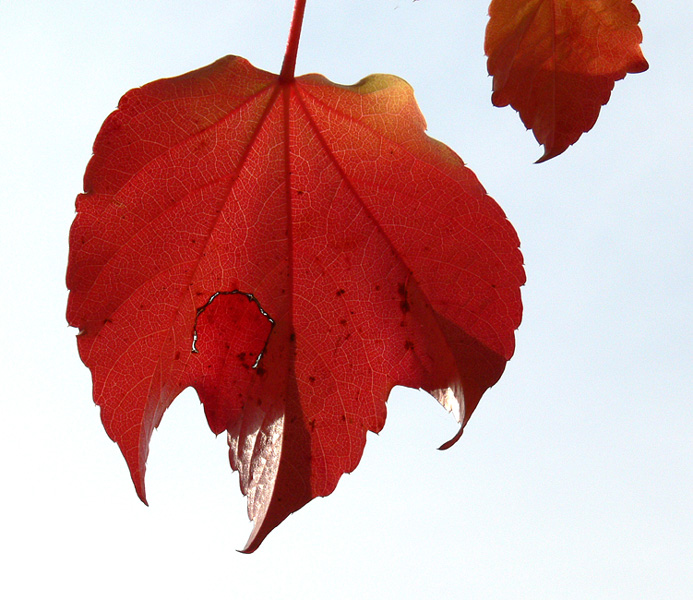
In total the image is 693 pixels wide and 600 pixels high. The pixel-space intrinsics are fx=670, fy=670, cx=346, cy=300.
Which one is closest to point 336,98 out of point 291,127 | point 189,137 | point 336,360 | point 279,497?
point 291,127

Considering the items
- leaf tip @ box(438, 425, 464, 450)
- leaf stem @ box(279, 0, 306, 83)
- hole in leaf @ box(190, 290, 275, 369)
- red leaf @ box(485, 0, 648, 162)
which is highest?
leaf stem @ box(279, 0, 306, 83)

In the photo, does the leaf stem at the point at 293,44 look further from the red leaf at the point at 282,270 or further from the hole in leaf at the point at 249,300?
the hole in leaf at the point at 249,300

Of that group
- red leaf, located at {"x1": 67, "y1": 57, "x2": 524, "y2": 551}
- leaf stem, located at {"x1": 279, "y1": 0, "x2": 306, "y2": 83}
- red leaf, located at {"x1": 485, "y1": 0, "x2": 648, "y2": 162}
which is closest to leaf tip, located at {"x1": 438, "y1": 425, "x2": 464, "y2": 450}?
red leaf, located at {"x1": 67, "y1": 57, "x2": 524, "y2": 551}

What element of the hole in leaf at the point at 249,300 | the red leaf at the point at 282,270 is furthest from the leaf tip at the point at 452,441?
the hole in leaf at the point at 249,300

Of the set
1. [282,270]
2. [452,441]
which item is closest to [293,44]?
[282,270]

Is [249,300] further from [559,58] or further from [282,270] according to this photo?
[559,58]

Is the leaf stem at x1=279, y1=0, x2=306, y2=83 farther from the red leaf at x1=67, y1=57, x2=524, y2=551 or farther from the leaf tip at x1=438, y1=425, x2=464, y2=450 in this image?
the leaf tip at x1=438, y1=425, x2=464, y2=450
